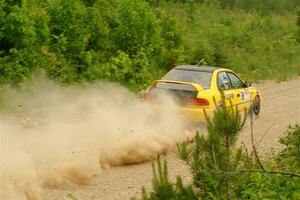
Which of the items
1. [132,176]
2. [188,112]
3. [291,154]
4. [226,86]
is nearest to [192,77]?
[226,86]

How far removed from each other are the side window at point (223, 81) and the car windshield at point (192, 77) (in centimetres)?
34

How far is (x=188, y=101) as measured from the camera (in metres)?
13.4

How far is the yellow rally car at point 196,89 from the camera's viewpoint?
13336mm

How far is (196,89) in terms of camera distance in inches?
529

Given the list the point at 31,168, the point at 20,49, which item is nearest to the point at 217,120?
the point at 31,168

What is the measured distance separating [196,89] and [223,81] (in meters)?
1.37

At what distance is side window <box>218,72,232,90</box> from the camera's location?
1445cm

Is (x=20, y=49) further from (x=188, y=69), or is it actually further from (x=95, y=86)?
(x=188, y=69)

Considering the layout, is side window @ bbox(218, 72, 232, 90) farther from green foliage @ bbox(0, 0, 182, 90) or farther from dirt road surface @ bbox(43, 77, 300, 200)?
green foliage @ bbox(0, 0, 182, 90)

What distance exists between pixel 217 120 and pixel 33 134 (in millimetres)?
5704

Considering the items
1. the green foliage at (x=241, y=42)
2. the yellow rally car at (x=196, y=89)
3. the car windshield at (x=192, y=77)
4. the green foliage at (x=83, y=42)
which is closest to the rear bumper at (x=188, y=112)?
the yellow rally car at (x=196, y=89)

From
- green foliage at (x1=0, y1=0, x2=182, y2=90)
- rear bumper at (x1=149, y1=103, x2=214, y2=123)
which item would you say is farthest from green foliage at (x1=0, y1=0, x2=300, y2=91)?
rear bumper at (x1=149, y1=103, x2=214, y2=123)

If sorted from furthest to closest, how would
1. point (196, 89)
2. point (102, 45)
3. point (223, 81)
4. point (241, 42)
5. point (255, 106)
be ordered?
1. point (241, 42)
2. point (102, 45)
3. point (255, 106)
4. point (223, 81)
5. point (196, 89)

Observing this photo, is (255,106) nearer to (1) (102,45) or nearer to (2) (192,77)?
(2) (192,77)
